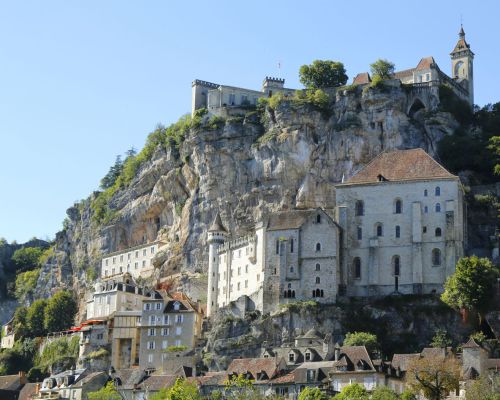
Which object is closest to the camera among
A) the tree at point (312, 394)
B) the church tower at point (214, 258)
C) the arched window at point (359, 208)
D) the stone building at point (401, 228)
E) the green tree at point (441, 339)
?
the tree at point (312, 394)

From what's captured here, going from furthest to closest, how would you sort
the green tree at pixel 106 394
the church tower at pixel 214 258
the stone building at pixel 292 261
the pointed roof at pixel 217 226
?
the pointed roof at pixel 217 226
the church tower at pixel 214 258
the stone building at pixel 292 261
the green tree at pixel 106 394

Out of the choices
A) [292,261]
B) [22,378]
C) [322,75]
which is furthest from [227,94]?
[22,378]

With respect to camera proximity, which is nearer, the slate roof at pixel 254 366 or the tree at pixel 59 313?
the slate roof at pixel 254 366

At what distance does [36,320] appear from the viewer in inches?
4727

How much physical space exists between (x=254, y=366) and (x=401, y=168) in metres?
25.6

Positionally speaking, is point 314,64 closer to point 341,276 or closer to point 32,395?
point 341,276

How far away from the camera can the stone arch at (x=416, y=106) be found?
11494 centimetres

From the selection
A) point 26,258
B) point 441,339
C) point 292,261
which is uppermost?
point 26,258

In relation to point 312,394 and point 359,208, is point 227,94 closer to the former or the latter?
point 359,208

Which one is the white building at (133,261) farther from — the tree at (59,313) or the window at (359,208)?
the window at (359,208)

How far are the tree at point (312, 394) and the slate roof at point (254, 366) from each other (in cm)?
676

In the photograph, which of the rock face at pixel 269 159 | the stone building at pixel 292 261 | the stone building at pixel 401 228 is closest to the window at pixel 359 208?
the stone building at pixel 401 228

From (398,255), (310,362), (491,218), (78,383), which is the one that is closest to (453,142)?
(491,218)

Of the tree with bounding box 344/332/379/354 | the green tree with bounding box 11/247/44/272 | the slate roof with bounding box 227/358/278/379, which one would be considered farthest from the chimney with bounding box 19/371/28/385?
the green tree with bounding box 11/247/44/272
